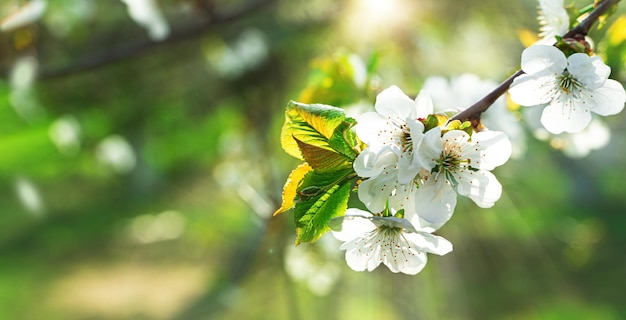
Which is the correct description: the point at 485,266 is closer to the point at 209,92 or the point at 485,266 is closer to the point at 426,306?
the point at 426,306

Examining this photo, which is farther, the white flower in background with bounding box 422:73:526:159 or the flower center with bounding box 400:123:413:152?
the white flower in background with bounding box 422:73:526:159

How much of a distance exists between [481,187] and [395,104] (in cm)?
7

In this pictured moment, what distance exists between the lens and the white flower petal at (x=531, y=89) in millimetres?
367

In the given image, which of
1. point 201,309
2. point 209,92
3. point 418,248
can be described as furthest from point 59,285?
point 418,248

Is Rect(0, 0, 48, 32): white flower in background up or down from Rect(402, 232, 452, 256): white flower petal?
up

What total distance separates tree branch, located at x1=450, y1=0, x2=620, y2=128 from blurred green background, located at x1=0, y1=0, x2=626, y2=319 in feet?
0.39

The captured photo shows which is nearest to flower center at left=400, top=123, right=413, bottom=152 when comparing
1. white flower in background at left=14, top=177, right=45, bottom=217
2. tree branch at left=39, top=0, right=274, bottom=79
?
tree branch at left=39, top=0, right=274, bottom=79

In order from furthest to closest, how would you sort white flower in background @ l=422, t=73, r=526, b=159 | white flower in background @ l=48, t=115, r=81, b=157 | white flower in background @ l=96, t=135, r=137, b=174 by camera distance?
white flower in background @ l=96, t=135, r=137, b=174
white flower in background @ l=48, t=115, r=81, b=157
white flower in background @ l=422, t=73, r=526, b=159

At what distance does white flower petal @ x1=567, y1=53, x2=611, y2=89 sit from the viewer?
1.20 feet

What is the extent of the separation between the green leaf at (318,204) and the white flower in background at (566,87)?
0.13 meters

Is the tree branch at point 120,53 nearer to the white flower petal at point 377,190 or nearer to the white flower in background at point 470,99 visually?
the white flower in background at point 470,99

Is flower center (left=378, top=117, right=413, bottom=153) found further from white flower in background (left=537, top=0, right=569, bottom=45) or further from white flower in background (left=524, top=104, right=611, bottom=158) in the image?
white flower in background (left=524, top=104, right=611, bottom=158)

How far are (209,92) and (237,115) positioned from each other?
17 centimetres

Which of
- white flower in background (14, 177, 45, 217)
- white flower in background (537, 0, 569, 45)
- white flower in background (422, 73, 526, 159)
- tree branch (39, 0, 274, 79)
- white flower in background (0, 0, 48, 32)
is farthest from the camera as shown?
white flower in background (14, 177, 45, 217)
